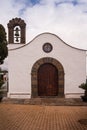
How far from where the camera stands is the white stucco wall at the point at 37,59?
1809 centimetres

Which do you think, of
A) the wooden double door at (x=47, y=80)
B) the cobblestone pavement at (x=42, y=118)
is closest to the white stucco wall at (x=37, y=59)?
the wooden double door at (x=47, y=80)

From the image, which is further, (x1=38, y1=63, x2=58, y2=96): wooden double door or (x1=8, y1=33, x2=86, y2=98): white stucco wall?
(x1=38, y1=63, x2=58, y2=96): wooden double door

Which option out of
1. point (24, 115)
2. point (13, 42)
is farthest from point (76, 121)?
point (13, 42)

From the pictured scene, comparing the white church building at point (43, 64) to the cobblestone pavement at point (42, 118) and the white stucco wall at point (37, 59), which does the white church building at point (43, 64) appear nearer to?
the white stucco wall at point (37, 59)

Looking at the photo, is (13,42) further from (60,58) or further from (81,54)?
(81,54)

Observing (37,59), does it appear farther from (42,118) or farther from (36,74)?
(42,118)

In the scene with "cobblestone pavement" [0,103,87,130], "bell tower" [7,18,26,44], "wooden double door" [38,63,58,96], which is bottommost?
"cobblestone pavement" [0,103,87,130]

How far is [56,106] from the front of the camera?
14.9 metres

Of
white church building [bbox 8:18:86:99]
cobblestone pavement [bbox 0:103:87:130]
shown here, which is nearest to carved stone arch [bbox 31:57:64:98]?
white church building [bbox 8:18:86:99]

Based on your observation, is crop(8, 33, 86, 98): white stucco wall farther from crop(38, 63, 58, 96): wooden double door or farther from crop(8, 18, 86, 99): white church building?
crop(38, 63, 58, 96): wooden double door

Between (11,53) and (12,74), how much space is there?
1.45 metres

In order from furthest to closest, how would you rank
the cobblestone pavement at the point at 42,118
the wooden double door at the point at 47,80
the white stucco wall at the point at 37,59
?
the wooden double door at the point at 47,80, the white stucco wall at the point at 37,59, the cobblestone pavement at the point at 42,118

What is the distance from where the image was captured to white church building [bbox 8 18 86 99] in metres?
18.1

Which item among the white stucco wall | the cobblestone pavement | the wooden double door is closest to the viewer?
the cobblestone pavement
